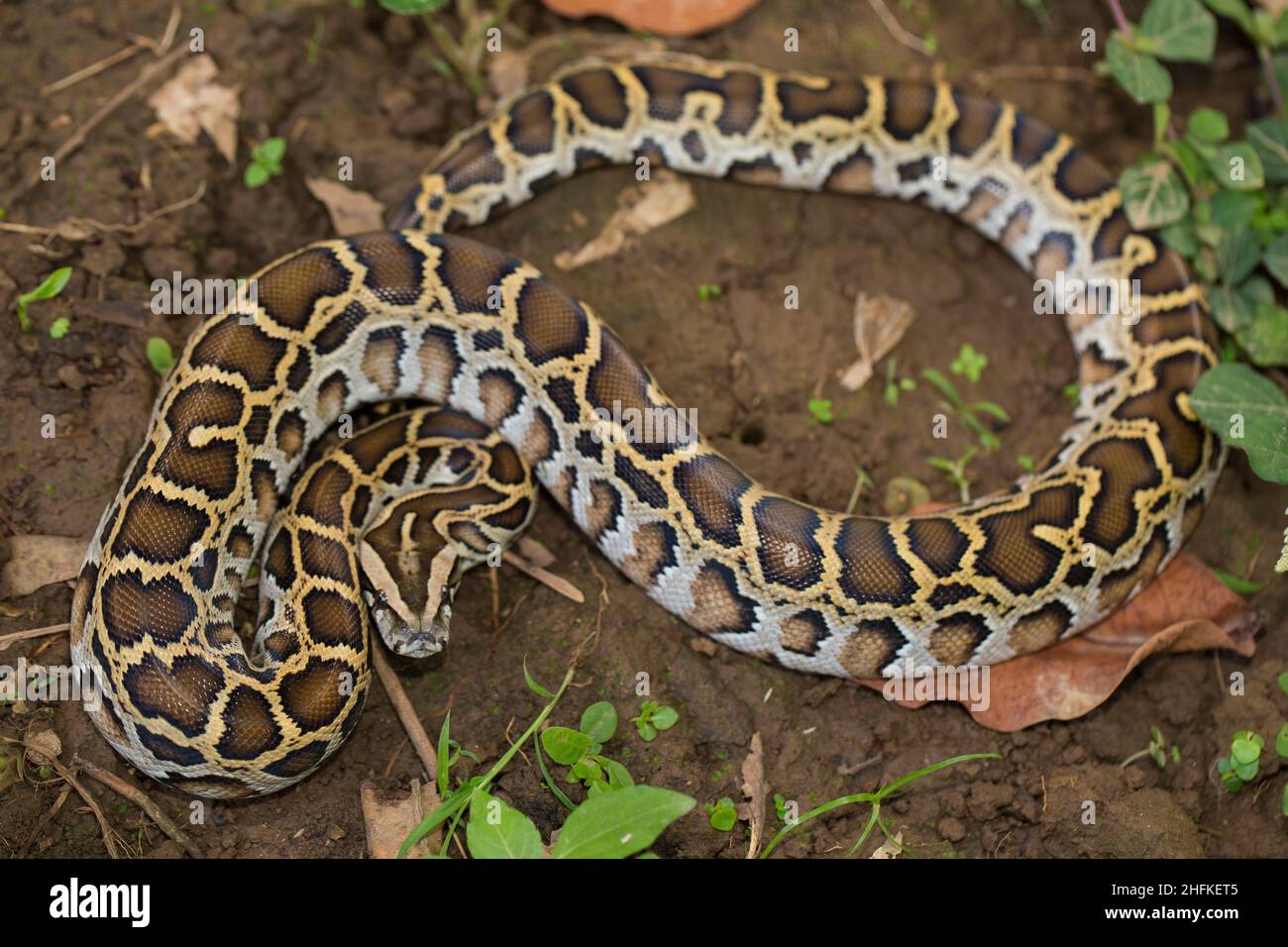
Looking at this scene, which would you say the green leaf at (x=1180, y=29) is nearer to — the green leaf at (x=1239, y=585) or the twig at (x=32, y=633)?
the green leaf at (x=1239, y=585)

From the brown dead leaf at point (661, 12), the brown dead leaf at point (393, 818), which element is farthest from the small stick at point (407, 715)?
the brown dead leaf at point (661, 12)

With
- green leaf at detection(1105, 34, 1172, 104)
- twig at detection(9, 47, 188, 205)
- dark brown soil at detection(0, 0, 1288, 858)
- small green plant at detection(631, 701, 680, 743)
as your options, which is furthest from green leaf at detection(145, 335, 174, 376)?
green leaf at detection(1105, 34, 1172, 104)

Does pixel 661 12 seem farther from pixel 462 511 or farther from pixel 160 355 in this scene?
pixel 160 355

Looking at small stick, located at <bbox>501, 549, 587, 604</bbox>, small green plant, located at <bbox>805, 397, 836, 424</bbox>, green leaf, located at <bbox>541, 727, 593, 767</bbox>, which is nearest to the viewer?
green leaf, located at <bbox>541, 727, 593, 767</bbox>

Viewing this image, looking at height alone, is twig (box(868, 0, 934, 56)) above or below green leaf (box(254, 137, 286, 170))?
above

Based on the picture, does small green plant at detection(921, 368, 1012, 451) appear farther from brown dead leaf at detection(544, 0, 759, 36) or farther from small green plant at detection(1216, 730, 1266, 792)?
brown dead leaf at detection(544, 0, 759, 36)

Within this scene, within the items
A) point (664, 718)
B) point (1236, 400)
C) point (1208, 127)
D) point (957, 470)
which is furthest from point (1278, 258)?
point (664, 718)
